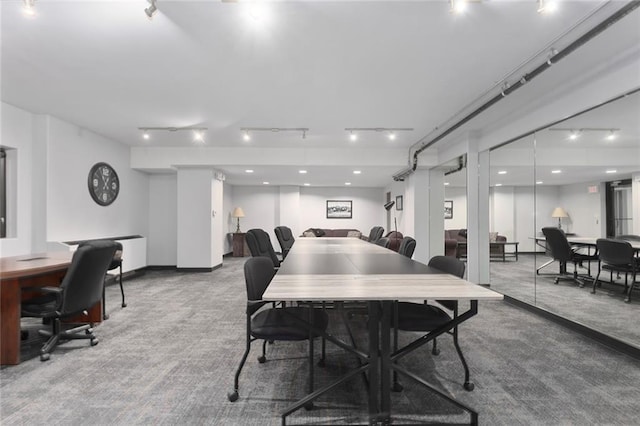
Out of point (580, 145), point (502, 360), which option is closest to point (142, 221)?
point (502, 360)

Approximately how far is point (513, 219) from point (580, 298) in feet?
5.29

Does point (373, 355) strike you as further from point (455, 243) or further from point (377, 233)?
point (455, 243)

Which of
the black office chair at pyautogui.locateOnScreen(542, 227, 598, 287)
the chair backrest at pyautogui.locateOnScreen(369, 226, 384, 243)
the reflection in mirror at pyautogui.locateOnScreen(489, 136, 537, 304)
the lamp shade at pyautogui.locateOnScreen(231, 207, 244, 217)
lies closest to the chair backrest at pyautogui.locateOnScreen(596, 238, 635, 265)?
the black office chair at pyautogui.locateOnScreen(542, 227, 598, 287)

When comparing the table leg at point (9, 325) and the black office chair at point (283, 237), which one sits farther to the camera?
the black office chair at point (283, 237)

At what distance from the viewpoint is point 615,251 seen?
10.2 feet

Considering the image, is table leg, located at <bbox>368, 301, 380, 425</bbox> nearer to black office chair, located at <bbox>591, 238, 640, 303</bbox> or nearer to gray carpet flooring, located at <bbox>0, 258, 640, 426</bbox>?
gray carpet flooring, located at <bbox>0, 258, 640, 426</bbox>

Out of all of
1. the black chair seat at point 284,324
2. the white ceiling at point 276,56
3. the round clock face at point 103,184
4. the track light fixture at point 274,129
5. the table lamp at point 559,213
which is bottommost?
the black chair seat at point 284,324

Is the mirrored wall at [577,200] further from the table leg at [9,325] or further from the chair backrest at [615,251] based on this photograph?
the table leg at [9,325]

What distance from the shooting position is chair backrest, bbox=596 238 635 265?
3018mm

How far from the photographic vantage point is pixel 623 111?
289 centimetres

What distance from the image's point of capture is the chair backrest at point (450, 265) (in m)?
2.30

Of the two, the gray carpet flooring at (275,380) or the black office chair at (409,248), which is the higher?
the black office chair at (409,248)

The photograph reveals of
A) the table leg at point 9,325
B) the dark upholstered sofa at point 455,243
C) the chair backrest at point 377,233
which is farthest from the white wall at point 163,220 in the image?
the dark upholstered sofa at point 455,243

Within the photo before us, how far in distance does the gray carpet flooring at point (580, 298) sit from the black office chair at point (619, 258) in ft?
→ 0.23
